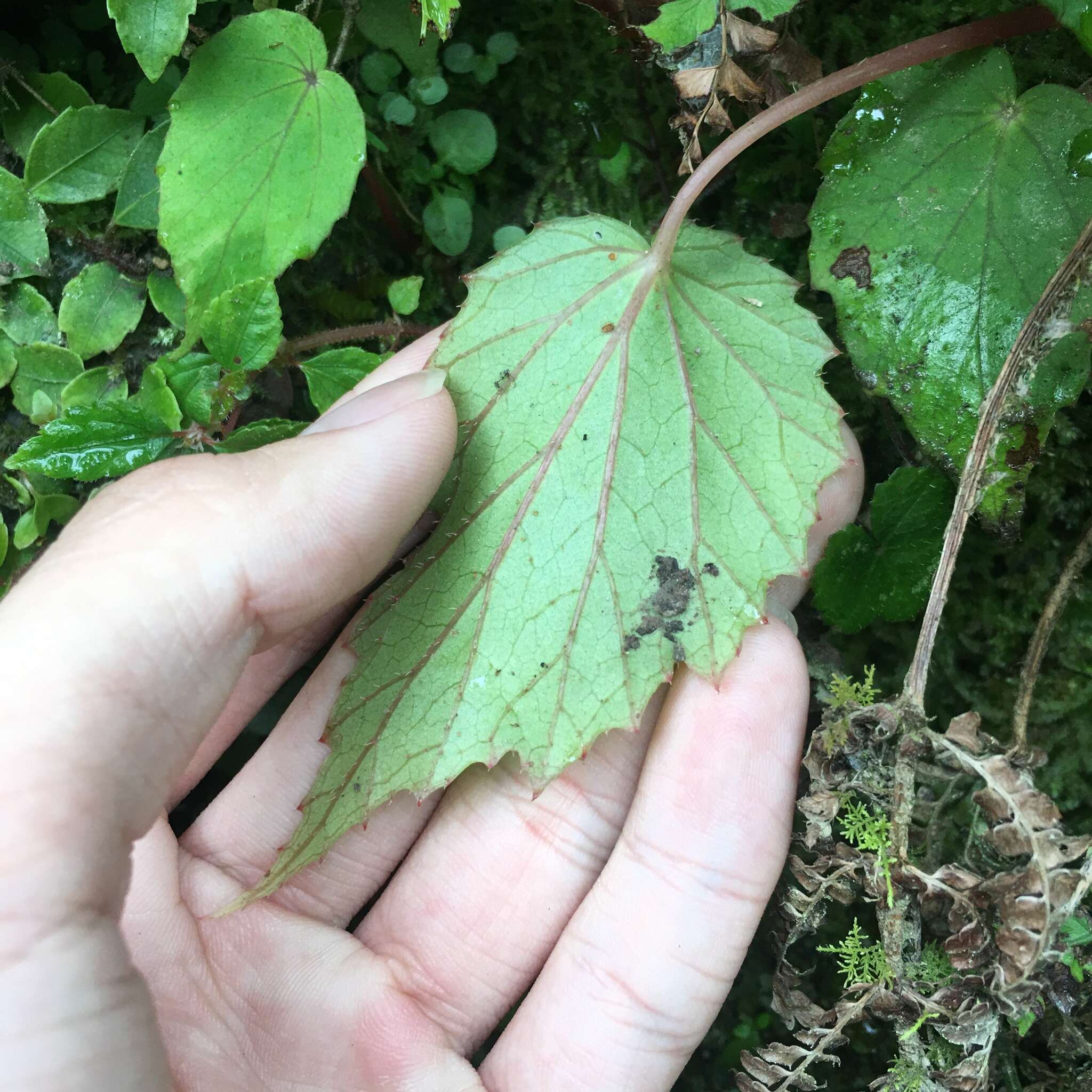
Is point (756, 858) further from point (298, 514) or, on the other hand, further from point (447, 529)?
point (298, 514)

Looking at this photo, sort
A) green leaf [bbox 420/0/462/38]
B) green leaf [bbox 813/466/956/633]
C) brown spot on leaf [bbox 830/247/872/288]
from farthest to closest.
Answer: green leaf [bbox 813/466/956/633]
brown spot on leaf [bbox 830/247/872/288]
green leaf [bbox 420/0/462/38]

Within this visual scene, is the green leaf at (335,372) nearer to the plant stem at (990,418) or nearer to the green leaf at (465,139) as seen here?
the green leaf at (465,139)

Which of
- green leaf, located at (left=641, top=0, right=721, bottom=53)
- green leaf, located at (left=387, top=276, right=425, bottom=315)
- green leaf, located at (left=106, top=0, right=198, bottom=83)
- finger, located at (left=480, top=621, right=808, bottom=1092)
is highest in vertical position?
green leaf, located at (left=106, top=0, right=198, bottom=83)

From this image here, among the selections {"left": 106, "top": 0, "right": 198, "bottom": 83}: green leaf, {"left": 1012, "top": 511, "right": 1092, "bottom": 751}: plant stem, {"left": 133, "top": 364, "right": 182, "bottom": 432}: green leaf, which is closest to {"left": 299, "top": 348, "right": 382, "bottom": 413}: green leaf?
{"left": 133, "top": 364, "right": 182, "bottom": 432}: green leaf

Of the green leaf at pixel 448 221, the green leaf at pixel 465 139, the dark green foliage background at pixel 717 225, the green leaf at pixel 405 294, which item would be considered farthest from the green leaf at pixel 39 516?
the green leaf at pixel 465 139

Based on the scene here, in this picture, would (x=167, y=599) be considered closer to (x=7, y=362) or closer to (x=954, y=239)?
(x=7, y=362)

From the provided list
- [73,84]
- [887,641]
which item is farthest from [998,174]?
[73,84]

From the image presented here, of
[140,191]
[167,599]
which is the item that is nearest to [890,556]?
[167,599]

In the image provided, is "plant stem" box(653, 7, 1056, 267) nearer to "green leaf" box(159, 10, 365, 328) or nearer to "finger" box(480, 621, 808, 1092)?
"green leaf" box(159, 10, 365, 328)
